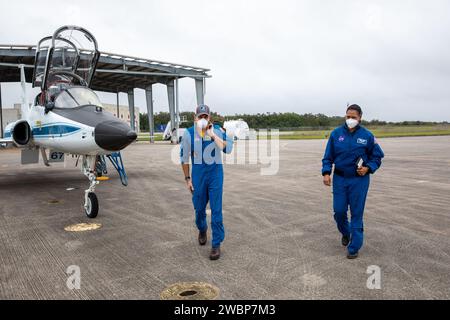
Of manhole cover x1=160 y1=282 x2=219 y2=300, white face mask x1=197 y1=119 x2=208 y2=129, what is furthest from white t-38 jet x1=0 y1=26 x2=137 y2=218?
manhole cover x1=160 y1=282 x2=219 y2=300

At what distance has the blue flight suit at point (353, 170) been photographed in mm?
4191

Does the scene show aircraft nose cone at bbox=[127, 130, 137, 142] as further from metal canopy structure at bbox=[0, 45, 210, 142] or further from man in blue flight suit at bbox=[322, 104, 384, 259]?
metal canopy structure at bbox=[0, 45, 210, 142]

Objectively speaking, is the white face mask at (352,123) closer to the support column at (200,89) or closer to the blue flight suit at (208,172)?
the blue flight suit at (208,172)

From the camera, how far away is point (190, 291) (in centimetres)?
333

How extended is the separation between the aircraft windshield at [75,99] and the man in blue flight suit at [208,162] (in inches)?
148

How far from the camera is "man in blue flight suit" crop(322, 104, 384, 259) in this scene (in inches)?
165

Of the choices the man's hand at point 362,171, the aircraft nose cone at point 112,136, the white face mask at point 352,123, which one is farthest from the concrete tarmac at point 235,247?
the white face mask at point 352,123

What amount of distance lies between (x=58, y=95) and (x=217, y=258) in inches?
217

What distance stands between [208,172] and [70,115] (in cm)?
399

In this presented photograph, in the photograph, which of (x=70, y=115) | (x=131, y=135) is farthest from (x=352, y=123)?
(x=70, y=115)

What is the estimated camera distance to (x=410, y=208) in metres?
6.70

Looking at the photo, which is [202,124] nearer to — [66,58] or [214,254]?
[214,254]
